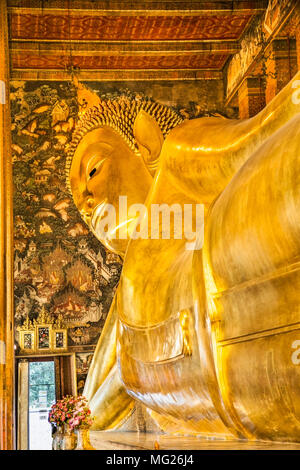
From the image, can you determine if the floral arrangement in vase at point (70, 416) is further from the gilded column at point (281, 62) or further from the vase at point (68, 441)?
the gilded column at point (281, 62)

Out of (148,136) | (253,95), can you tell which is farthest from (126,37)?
(148,136)

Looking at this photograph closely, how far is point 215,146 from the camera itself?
3061 mm

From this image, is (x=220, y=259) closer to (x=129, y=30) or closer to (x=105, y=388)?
(x=105, y=388)

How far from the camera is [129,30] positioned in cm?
791

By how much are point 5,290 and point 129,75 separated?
19.1 feet

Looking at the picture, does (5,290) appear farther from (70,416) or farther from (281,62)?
(281,62)

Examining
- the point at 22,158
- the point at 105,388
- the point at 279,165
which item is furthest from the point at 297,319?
the point at 22,158

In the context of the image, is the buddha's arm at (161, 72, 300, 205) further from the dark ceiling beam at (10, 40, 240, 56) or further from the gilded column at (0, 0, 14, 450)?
the dark ceiling beam at (10, 40, 240, 56)

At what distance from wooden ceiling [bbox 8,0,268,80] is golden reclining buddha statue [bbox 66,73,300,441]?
275 cm

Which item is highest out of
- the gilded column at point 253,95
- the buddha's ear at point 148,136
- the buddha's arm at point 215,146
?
the gilded column at point 253,95

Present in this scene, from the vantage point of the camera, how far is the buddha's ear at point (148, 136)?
4094mm

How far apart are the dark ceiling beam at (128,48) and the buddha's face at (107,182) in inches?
138

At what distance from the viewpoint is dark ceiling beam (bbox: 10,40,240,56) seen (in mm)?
8047

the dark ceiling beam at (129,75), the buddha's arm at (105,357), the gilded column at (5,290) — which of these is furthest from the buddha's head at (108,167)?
the dark ceiling beam at (129,75)
